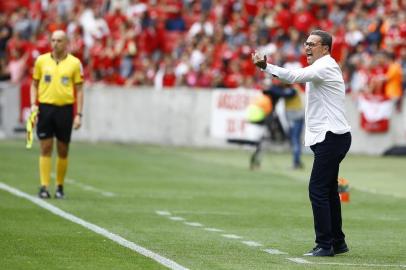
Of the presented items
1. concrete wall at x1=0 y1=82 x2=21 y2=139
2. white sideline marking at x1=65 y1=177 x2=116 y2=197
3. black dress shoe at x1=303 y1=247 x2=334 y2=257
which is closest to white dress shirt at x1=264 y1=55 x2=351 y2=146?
black dress shoe at x1=303 y1=247 x2=334 y2=257

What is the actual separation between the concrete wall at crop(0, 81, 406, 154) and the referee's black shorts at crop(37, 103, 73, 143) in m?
14.4

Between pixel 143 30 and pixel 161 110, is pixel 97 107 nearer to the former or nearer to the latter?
pixel 161 110

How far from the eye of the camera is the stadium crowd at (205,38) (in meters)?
29.8

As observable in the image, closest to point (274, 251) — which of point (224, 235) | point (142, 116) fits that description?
point (224, 235)

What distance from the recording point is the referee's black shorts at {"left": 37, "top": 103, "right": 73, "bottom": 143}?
646 inches

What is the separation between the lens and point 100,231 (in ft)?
41.4

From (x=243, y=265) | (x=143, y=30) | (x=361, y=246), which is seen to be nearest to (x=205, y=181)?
(x=361, y=246)

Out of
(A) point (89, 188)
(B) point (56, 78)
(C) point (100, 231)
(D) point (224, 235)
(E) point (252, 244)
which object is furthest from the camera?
(A) point (89, 188)

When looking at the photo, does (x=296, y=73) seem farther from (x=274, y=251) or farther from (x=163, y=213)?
(x=163, y=213)

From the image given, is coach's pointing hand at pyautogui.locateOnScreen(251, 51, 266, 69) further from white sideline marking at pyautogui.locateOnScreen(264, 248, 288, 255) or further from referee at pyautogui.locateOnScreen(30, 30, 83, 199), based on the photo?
referee at pyautogui.locateOnScreen(30, 30, 83, 199)

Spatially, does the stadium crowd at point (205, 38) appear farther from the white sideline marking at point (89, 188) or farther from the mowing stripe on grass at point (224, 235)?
the mowing stripe on grass at point (224, 235)

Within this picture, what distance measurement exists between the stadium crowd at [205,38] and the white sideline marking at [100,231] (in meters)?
12.5

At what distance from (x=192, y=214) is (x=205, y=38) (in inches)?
734

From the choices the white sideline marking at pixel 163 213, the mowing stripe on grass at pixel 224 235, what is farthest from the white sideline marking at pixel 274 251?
the white sideline marking at pixel 163 213
